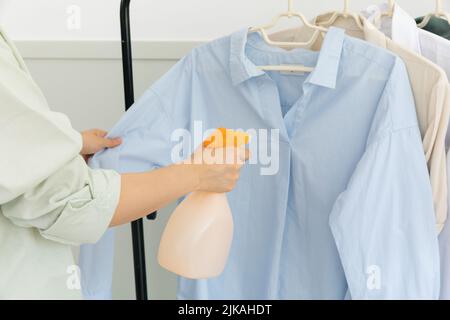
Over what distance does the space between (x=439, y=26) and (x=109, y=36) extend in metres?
0.82

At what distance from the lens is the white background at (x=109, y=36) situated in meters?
1.46

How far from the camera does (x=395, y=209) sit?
3.20 ft

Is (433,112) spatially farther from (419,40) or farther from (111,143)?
(111,143)

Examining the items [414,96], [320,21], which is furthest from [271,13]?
[414,96]

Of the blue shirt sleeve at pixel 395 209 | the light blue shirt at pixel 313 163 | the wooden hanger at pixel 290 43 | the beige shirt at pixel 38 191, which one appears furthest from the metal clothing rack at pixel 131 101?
the blue shirt sleeve at pixel 395 209

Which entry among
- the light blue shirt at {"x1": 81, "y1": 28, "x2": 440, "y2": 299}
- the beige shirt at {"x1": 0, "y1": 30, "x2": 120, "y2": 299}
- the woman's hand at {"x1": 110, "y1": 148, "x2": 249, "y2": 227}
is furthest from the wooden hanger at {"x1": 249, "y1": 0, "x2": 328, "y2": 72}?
the beige shirt at {"x1": 0, "y1": 30, "x2": 120, "y2": 299}

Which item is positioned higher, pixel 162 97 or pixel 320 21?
pixel 320 21

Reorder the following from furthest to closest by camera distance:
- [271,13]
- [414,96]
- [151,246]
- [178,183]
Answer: [151,246] < [271,13] < [414,96] < [178,183]

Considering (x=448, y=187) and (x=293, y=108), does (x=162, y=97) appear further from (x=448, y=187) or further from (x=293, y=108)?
(x=448, y=187)

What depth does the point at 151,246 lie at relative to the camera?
164cm

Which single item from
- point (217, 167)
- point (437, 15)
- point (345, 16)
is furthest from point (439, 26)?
point (217, 167)

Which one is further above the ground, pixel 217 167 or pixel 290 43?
pixel 290 43

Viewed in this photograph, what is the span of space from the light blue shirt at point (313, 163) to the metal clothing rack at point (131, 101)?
103 millimetres
